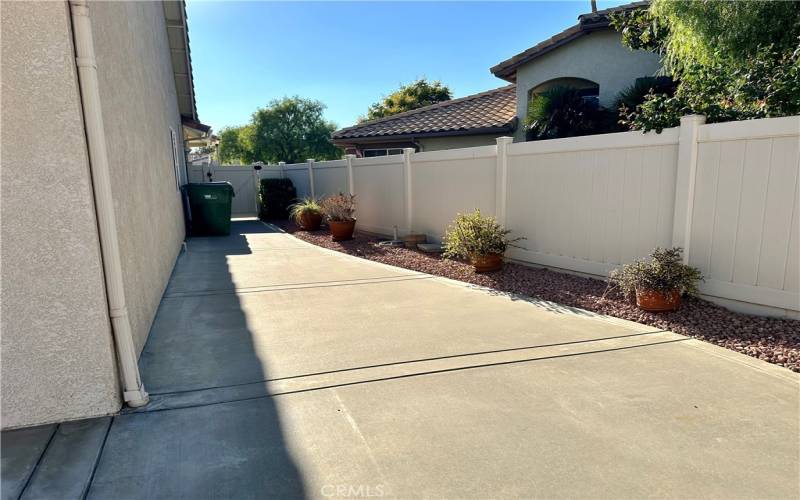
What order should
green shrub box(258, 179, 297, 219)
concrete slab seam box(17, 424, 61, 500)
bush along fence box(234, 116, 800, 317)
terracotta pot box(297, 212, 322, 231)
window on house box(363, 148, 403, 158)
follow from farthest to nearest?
green shrub box(258, 179, 297, 219), window on house box(363, 148, 403, 158), terracotta pot box(297, 212, 322, 231), bush along fence box(234, 116, 800, 317), concrete slab seam box(17, 424, 61, 500)

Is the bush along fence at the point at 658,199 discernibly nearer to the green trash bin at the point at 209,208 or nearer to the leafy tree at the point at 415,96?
the green trash bin at the point at 209,208

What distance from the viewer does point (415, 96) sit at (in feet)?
112

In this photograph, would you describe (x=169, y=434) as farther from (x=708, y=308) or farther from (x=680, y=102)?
(x=680, y=102)

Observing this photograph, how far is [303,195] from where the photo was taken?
17281mm

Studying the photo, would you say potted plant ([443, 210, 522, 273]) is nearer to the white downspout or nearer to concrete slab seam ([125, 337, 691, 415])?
concrete slab seam ([125, 337, 691, 415])

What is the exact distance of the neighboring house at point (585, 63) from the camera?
35.2ft

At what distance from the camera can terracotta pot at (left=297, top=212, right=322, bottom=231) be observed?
13.2 metres

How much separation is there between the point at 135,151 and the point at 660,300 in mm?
6094

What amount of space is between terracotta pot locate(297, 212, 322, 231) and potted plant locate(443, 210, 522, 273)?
20.9ft

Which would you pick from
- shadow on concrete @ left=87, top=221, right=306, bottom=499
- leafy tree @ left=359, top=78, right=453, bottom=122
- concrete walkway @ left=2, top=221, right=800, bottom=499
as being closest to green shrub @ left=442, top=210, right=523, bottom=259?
concrete walkway @ left=2, top=221, right=800, bottom=499

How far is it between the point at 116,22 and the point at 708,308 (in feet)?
22.8

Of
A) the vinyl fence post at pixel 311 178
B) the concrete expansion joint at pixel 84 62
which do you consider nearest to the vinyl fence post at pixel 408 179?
the vinyl fence post at pixel 311 178

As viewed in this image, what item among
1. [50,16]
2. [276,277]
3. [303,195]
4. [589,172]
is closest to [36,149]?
[50,16]

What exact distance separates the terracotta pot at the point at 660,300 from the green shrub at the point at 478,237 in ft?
8.05
